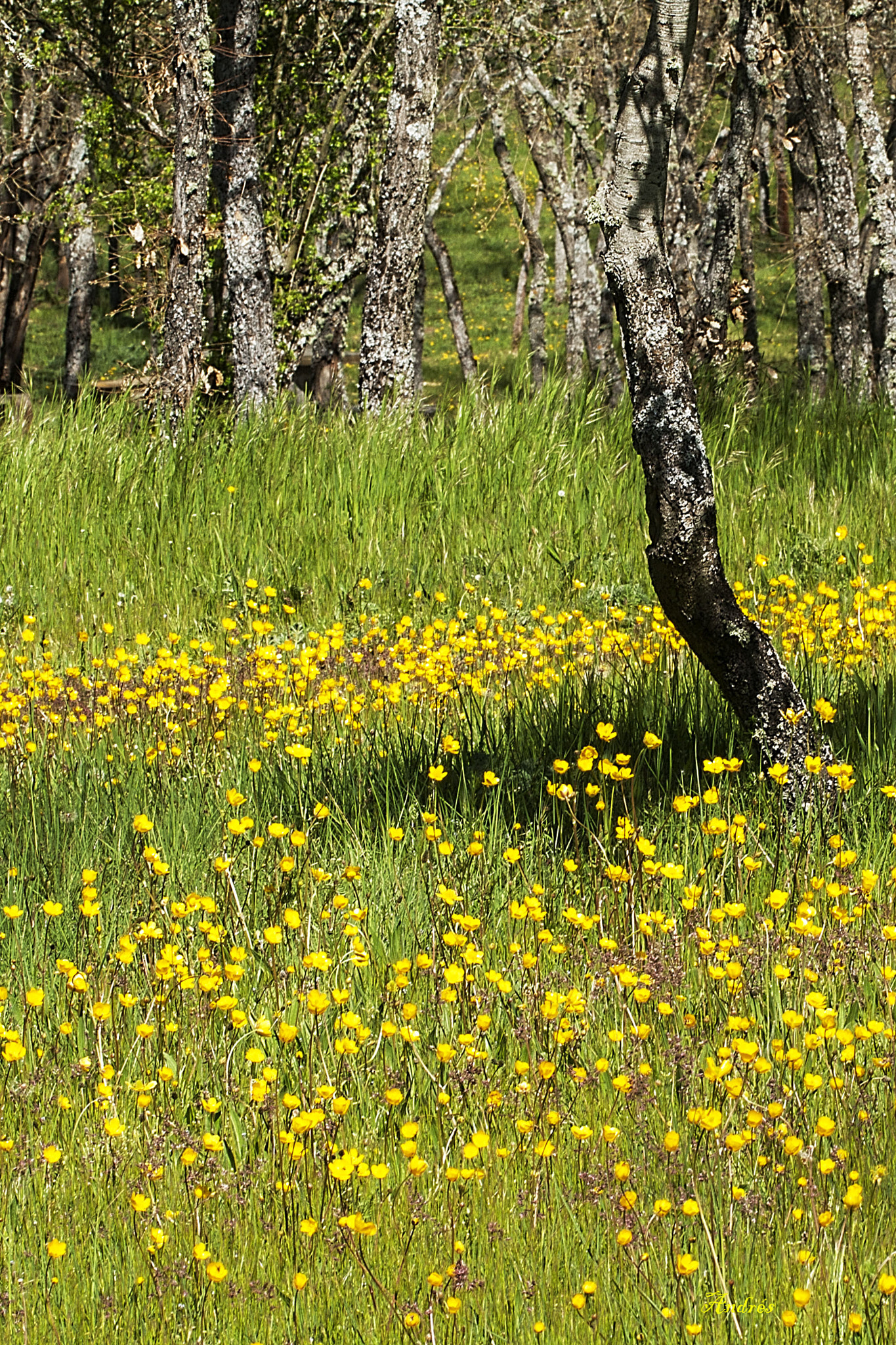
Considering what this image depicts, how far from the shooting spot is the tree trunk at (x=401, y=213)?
9594 mm

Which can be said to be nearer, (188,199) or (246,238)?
(188,199)

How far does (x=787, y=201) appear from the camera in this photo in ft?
130

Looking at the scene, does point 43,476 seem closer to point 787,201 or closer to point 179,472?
point 179,472

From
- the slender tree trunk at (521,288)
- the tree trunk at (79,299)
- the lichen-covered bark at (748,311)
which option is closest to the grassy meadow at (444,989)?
the lichen-covered bark at (748,311)

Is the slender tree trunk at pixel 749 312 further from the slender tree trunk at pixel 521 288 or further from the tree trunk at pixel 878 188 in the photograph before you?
the slender tree trunk at pixel 521 288

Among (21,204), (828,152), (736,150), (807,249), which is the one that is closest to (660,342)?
(736,150)

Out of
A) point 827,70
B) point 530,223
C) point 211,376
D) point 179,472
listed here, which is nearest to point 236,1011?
point 179,472

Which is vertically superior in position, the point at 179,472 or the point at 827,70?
the point at 827,70

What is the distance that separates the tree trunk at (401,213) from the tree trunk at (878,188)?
3.67 metres

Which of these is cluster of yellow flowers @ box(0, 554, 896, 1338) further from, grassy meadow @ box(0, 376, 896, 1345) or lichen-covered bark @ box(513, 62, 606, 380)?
lichen-covered bark @ box(513, 62, 606, 380)

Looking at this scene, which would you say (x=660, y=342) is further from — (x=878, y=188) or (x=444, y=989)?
(x=878, y=188)

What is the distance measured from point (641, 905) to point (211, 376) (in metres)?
9.55

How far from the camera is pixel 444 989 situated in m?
3.14

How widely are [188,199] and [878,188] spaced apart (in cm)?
555
